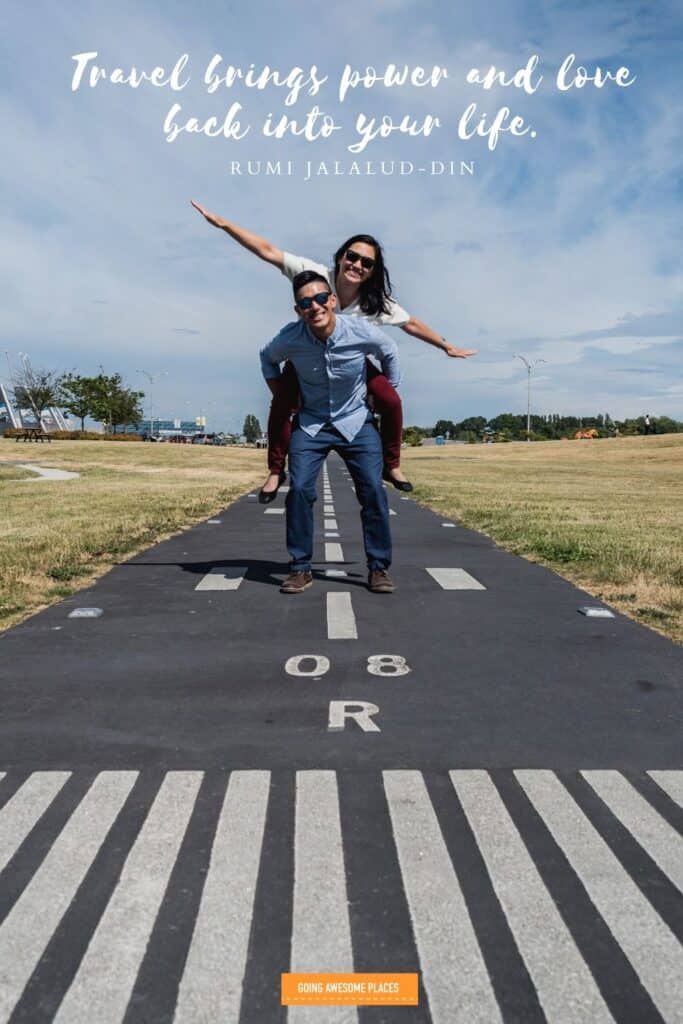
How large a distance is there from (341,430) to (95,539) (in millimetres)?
4436

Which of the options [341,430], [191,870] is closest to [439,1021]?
[191,870]

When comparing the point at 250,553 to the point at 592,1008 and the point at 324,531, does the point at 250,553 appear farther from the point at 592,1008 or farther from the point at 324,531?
the point at 592,1008

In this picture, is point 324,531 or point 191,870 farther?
point 324,531

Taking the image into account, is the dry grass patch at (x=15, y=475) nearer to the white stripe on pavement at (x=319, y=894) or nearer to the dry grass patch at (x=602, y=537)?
the dry grass patch at (x=602, y=537)

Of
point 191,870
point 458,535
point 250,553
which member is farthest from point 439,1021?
point 458,535

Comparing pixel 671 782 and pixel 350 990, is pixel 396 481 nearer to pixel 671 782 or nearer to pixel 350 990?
pixel 671 782

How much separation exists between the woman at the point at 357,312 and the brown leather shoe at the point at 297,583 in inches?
28.0

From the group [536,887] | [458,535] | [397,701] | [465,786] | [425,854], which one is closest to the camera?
[536,887]

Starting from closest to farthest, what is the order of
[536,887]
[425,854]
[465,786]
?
[536,887] → [425,854] → [465,786]

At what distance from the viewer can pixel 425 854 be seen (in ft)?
8.49

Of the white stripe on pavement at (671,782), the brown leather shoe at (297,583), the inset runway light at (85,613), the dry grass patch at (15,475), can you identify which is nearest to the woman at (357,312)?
the brown leather shoe at (297,583)

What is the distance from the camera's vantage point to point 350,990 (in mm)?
1974

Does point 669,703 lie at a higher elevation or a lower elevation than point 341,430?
lower

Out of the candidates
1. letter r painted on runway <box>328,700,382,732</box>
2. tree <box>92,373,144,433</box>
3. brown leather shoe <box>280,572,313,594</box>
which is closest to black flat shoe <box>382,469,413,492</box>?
brown leather shoe <box>280,572,313,594</box>
